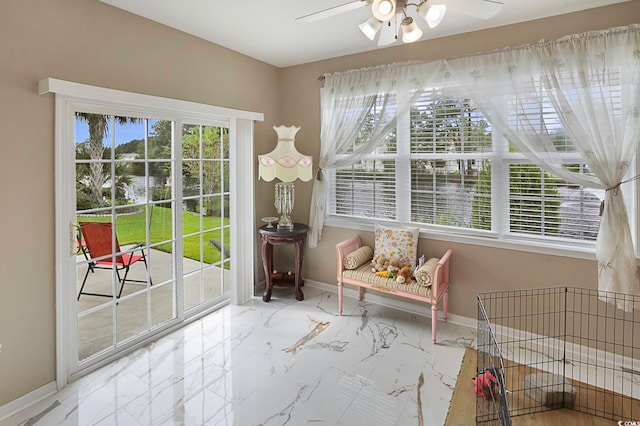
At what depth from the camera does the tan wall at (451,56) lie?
281 centimetres

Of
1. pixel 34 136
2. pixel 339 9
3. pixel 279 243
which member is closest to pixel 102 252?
pixel 34 136

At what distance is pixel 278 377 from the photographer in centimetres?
258

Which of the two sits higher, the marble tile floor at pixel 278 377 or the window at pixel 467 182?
the window at pixel 467 182

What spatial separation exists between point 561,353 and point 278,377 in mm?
2279

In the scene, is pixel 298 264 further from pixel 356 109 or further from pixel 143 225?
pixel 356 109

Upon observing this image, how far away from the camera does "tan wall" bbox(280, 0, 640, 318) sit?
281cm

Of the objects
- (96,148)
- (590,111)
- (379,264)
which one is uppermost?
(590,111)

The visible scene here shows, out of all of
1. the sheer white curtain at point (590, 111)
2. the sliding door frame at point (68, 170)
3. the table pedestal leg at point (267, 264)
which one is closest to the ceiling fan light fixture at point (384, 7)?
the sheer white curtain at point (590, 111)

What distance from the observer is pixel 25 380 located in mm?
2303

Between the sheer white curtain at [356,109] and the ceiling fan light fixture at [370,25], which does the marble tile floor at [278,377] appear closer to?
the sheer white curtain at [356,109]

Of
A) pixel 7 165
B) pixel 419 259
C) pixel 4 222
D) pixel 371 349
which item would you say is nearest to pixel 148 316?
pixel 4 222

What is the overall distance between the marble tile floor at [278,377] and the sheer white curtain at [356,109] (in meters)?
1.38

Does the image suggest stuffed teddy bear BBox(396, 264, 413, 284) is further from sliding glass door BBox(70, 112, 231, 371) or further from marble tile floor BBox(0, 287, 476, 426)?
sliding glass door BBox(70, 112, 231, 371)

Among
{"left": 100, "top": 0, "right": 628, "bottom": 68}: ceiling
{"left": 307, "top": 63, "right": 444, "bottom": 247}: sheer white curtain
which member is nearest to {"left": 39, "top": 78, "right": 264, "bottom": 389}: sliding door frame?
{"left": 100, "top": 0, "right": 628, "bottom": 68}: ceiling
